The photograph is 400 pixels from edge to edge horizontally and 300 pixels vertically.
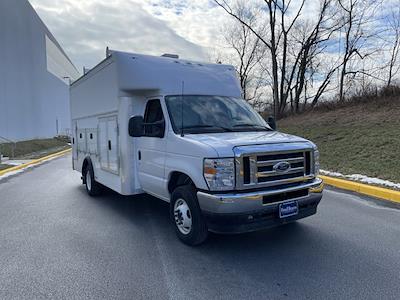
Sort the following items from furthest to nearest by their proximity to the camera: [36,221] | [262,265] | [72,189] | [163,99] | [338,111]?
[338,111] → [72,189] → [36,221] → [163,99] → [262,265]

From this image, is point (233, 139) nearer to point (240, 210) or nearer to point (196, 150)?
point (196, 150)

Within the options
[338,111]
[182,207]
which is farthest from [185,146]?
[338,111]

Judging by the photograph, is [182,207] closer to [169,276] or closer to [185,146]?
[185,146]

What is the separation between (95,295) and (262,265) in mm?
1957

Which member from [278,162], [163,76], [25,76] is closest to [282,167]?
[278,162]

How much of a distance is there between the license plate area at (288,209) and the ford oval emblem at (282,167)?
1.45ft

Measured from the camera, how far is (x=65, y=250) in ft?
16.1

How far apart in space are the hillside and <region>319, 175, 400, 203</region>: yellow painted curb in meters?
0.79

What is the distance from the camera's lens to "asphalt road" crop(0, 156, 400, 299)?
12.2ft

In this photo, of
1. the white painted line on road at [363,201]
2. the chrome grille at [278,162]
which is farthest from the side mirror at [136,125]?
the white painted line on road at [363,201]

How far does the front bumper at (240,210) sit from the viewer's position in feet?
14.4

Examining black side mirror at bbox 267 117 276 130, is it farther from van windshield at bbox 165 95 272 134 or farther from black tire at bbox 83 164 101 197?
black tire at bbox 83 164 101 197

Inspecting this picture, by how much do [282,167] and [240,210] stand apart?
863mm

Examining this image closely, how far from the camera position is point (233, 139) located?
4.80 metres
